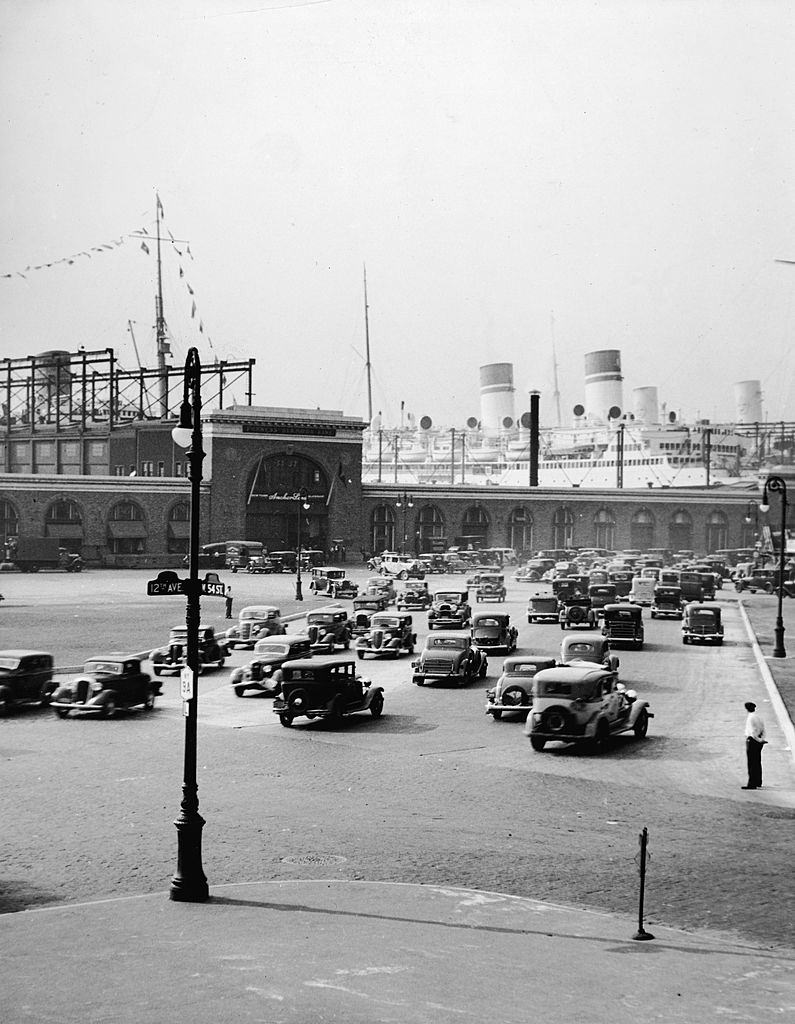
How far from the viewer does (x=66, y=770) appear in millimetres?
20953

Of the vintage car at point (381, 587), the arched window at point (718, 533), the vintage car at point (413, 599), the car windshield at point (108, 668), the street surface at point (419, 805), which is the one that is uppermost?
the arched window at point (718, 533)

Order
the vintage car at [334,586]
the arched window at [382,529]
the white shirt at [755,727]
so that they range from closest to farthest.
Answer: the white shirt at [755,727] → the vintage car at [334,586] → the arched window at [382,529]

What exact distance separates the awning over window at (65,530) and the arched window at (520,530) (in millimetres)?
36410

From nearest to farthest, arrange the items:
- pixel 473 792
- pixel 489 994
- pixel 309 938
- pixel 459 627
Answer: pixel 489 994, pixel 309 938, pixel 473 792, pixel 459 627

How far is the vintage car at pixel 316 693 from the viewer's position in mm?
25516

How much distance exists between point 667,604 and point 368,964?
42.6 meters

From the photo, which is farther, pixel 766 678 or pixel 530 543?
pixel 530 543

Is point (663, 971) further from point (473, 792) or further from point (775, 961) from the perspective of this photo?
point (473, 792)

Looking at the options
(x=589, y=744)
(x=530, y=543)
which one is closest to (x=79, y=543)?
(x=530, y=543)

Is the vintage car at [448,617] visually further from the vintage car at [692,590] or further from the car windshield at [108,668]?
the car windshield at [108,668]

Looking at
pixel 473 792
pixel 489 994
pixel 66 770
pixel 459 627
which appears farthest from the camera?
pixel 459 627

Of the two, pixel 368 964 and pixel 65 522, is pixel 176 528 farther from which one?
pixel 368 964

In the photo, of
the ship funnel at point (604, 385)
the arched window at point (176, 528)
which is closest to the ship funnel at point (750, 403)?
the ship funnel at point (604, 385)

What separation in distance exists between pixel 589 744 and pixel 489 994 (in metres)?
13.1
